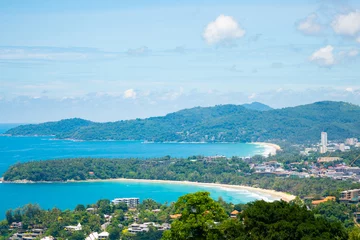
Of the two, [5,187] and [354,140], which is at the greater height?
[354,140]

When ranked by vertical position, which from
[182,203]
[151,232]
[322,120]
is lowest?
[151,232]

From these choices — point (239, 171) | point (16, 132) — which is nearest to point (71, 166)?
point (239, 171)

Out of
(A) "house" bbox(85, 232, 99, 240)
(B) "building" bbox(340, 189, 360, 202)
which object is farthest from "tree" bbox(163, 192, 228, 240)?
(B) "building" bbox(340, 189, 360, 202)

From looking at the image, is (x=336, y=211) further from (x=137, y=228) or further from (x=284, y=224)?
(x=284, y=224)

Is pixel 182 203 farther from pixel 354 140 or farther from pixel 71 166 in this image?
pixel 354 140

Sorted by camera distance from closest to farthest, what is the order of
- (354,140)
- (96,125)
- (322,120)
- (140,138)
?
(354,140) → (322,120) → (140,138) → (96,125)

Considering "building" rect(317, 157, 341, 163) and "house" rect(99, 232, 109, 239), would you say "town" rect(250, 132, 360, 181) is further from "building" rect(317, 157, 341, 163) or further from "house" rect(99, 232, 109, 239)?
"house" rect(99, 232, 109, 239)

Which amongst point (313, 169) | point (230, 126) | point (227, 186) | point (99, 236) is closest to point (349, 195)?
point (99, 236)
